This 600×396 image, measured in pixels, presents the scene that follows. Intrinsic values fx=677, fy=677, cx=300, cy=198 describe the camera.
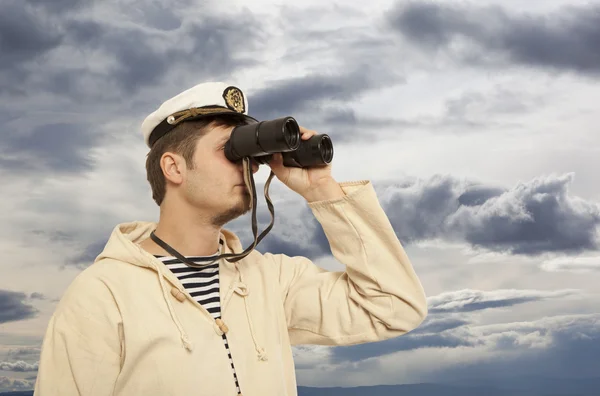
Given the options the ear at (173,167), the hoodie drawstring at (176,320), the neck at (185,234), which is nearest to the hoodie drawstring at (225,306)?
the hoodie drawstring at (176,320)

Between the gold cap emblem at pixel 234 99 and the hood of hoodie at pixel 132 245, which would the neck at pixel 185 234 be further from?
the gold cap emblem at pixel 234 99

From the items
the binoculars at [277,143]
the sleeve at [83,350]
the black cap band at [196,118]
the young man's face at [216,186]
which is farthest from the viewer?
the black cap band at [196,118]

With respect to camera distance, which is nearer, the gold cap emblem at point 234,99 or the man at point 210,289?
the man at point 210,289

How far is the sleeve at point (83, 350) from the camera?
205 cm

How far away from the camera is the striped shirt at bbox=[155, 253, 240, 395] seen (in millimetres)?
2270

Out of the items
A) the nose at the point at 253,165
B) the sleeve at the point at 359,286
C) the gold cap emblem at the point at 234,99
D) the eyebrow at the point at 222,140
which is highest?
the gold cap emblem at the point at 234,99

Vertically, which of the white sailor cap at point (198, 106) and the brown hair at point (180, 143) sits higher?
the white sailor cap at point (198, 106)

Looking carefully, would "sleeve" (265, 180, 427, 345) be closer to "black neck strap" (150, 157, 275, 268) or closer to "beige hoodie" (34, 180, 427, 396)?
"beige hoodie" (34, 180, 427, 396)

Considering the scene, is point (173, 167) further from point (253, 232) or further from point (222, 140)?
point (253, 232)

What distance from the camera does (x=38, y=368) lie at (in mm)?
2076

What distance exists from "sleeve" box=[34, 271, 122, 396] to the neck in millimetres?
295

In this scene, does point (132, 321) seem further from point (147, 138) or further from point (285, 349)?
point (147, 138)

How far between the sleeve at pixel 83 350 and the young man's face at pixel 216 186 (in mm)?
440

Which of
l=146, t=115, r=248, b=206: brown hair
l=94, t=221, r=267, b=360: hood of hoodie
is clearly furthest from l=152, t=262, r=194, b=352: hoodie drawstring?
l=146, t=115, r=248, b=206: brown hair
